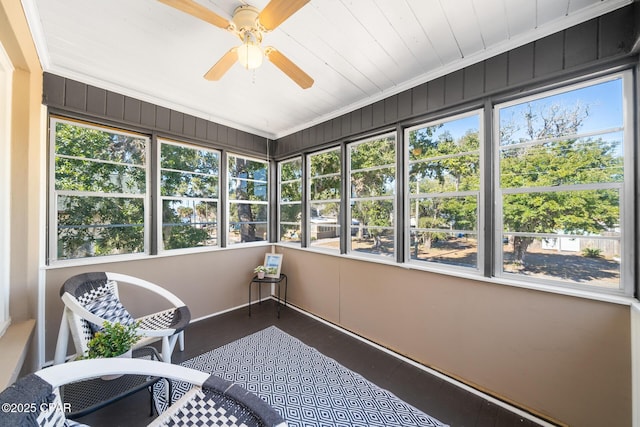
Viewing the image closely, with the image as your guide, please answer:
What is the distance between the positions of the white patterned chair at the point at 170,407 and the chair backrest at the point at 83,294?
77 cm

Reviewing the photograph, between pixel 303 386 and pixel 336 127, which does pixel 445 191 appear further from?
pixel 303 386

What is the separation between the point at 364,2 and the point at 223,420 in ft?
7.60

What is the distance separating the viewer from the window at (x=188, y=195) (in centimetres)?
296

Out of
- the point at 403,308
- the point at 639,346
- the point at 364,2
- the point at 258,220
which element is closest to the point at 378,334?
the point at 403,308

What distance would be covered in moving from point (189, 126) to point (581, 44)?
3.64 m

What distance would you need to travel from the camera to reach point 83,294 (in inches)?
76.4

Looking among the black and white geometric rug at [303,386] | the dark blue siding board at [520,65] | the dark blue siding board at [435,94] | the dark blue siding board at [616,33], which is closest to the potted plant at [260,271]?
the black and white geometric rug at [303,386]

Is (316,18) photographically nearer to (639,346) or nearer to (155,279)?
(639,346)

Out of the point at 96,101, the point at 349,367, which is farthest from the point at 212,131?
the point at 349,367

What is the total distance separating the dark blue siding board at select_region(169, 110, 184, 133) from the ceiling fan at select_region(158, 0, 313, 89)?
1.47 metres

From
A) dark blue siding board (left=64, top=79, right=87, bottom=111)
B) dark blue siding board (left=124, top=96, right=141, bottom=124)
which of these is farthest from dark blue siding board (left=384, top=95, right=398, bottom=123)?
dark blue siding board (left=64, top=79, right=87, bottom=111)

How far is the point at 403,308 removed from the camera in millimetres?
2391

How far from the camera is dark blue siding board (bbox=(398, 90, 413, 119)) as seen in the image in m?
2.38

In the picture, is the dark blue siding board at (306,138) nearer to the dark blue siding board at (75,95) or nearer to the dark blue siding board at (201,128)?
the dark blue siding board at (201,128)
